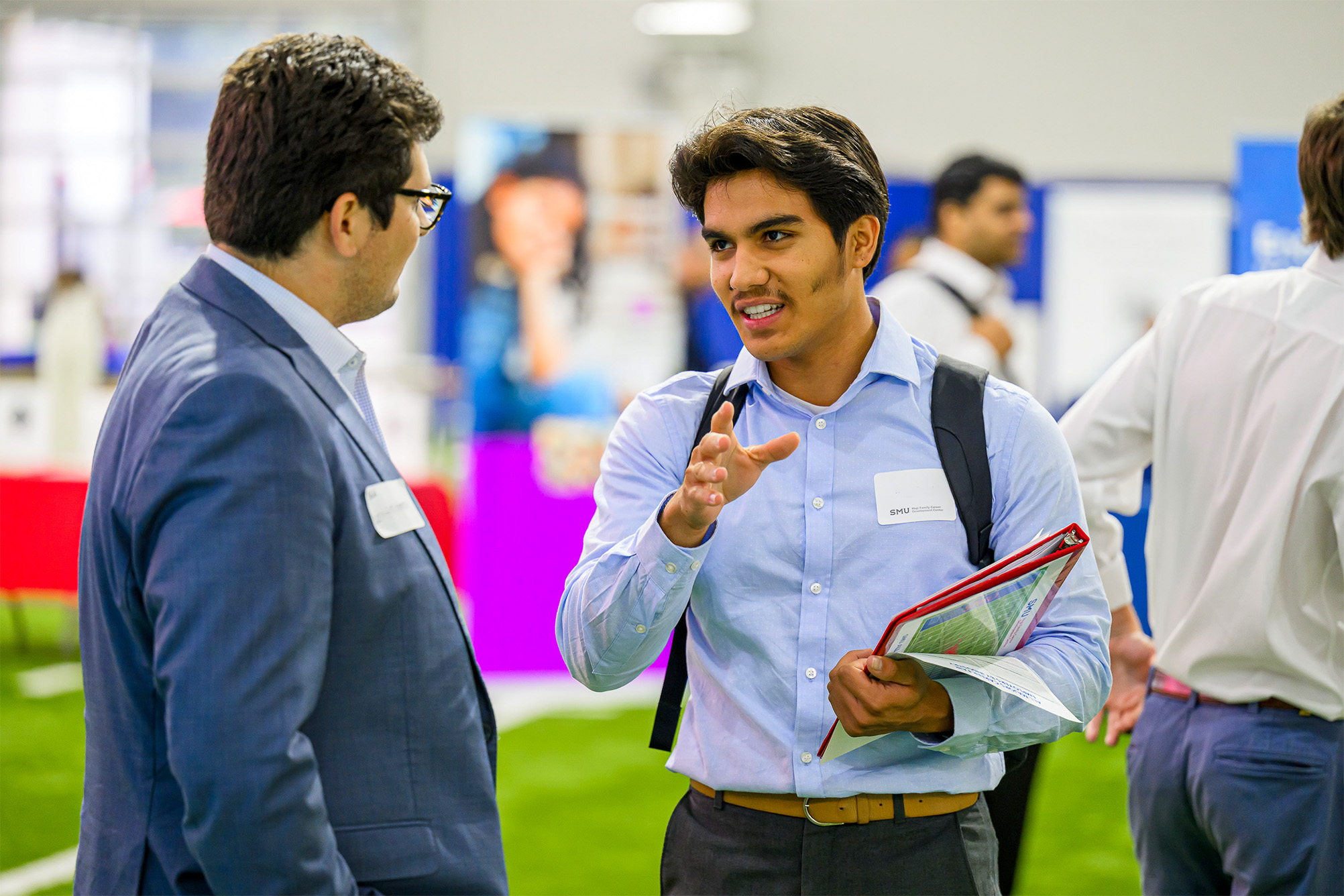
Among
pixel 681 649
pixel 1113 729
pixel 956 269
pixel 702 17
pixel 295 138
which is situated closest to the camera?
pixel 295 138

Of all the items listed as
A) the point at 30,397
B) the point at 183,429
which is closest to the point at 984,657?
the point at 183,429

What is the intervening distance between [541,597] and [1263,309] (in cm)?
434

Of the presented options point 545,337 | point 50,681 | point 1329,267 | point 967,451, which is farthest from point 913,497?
point 50,681

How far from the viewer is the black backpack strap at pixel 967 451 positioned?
1627 mm

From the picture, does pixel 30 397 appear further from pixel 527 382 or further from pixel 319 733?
pixel 319 733

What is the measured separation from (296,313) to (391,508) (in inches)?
10.0

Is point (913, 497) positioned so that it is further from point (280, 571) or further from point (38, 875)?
point (38, 875)

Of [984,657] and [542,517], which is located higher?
[984,657]

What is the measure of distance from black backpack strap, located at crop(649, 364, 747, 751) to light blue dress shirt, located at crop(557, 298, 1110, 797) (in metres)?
0.03

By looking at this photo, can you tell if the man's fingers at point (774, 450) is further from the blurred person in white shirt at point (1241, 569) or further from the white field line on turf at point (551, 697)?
the white field line on turf at point (551, 697)

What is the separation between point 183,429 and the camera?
1.17 meters

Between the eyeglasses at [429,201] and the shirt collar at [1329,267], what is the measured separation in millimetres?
1526

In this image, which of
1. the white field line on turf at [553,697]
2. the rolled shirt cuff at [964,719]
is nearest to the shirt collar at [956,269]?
the rolled shirt cuff at [964,719]

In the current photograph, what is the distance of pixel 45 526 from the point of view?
6.54 metres
